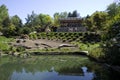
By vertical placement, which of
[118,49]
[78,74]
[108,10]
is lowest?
[78,74]

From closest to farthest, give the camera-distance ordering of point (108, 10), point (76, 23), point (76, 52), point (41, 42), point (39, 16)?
1. point (76, 52)
2. point (41, 42)
3. point (108, 10)
4. point (76, 23)
5. point (39, 16)

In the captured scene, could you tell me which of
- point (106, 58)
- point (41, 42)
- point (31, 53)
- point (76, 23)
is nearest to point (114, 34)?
point (106, 58)

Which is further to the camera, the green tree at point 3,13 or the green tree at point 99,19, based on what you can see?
the green tree at point 3,13

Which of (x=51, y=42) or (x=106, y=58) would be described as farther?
(x=51, y=42)

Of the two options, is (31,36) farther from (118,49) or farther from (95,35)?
(118,49)

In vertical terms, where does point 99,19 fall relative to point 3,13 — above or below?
below

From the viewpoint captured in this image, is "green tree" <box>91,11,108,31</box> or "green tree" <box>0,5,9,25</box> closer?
"green tree" <box>91,11,108,31</box>

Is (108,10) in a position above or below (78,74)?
above

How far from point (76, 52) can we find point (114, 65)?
15.6 m

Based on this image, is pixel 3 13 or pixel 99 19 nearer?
pixel 99 19

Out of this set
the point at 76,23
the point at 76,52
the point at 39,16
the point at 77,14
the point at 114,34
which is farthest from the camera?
the point at 77,14

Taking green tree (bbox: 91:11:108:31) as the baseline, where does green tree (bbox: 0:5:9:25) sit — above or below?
above

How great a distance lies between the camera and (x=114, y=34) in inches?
824

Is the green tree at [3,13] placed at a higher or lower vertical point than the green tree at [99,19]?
higher
